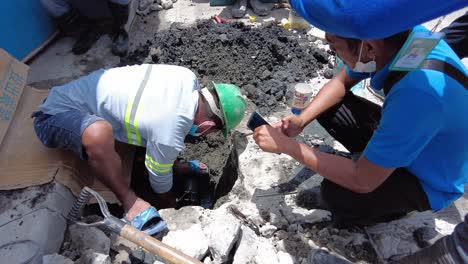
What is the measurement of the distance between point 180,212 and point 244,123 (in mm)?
1102

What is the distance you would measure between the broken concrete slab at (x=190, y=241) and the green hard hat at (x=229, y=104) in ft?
2.42

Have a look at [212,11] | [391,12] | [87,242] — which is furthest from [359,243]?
[212,11]

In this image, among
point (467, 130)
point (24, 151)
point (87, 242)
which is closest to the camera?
point (467, 130)

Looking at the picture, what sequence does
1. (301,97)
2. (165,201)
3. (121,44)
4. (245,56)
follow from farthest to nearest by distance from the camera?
(121,44), (245,56), (165,201), (301,97)

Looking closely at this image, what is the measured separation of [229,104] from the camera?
2361mm

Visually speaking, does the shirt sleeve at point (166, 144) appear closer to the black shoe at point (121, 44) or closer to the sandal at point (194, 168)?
the sandal at point (194, 168)

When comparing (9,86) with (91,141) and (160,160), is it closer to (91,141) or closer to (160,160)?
(91,141)

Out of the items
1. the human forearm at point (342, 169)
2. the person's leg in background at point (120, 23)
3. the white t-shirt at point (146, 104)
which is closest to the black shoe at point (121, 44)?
the person's leg in background at point (120, 23)

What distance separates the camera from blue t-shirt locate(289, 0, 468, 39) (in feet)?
3.65

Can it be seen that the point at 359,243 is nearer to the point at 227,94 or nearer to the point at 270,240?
the point at 270,240

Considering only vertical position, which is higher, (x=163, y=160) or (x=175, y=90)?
(x=175, y=90)

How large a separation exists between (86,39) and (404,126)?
12.7ft

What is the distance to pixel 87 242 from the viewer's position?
82.0 inches

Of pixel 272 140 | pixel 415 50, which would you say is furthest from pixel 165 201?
pixel 415 50
